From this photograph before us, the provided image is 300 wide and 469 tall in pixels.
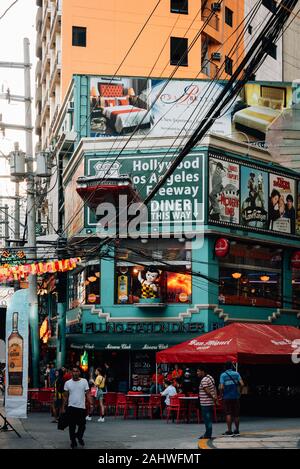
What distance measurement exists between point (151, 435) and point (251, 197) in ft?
55.1

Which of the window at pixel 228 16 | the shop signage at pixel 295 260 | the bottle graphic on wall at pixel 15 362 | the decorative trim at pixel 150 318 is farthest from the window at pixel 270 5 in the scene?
the window at pixel 228 16

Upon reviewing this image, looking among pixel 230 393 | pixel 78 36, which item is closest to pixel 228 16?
pixel 78 36

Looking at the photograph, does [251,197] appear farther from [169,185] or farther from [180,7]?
[180,7]

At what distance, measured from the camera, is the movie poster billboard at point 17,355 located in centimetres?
2059

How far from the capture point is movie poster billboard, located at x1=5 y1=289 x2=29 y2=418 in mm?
20594

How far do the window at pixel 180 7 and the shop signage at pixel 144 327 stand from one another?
24660mm

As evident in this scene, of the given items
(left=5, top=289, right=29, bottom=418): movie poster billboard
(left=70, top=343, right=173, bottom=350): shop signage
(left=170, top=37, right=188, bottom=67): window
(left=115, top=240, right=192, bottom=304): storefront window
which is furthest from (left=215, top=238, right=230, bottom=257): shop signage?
(left=170, top=37, right=188, bottom=67): window

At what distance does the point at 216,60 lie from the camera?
52.3m

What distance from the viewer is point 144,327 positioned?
34.2 meters

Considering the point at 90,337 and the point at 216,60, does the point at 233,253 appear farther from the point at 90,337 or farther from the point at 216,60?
the point at 216,60

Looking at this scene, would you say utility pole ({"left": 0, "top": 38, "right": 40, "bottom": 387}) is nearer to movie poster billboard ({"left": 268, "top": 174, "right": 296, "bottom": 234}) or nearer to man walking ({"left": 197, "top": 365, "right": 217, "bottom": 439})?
movie poster billboard ({"left": 268, "top": 174, "right": 296, "bottom": 234})

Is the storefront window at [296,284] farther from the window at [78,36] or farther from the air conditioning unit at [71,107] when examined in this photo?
the window at [78,36]

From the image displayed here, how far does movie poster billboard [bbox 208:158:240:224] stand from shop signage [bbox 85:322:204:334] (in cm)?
436
